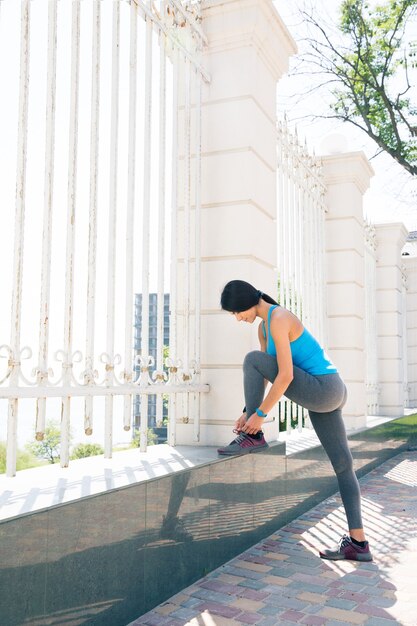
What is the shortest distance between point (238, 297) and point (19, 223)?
1.21 m

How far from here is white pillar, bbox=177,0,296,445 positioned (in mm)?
3766

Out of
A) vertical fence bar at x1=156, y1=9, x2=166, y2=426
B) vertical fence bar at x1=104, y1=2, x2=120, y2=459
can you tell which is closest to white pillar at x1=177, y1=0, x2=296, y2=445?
vertical fence bar at x1=156, y1=9, x2=166, y2=426

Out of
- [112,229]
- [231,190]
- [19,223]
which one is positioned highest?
[231,190]

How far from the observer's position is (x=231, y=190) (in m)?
3.88

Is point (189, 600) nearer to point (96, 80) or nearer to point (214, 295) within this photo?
point (214, 295)

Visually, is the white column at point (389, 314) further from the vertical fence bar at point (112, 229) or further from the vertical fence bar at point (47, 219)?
the vertical fence bar at point (47, 219)

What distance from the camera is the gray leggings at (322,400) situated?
3.10 m

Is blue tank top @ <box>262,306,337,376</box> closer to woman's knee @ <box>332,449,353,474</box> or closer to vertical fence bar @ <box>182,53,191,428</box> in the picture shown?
woman's knee @ <box>332,449,353,474</box>

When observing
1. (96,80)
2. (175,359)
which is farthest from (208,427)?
(96,80)

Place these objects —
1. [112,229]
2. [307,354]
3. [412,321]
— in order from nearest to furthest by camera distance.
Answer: [112,229], [307,354], [412,321]

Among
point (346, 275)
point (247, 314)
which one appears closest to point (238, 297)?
point (247, 314)

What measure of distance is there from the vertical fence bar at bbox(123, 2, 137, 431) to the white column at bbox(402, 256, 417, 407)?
30.6 feet

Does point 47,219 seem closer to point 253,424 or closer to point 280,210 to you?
point 253,424

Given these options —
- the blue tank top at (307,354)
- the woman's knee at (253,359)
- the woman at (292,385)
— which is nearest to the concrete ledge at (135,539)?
the woman at (292,385)
